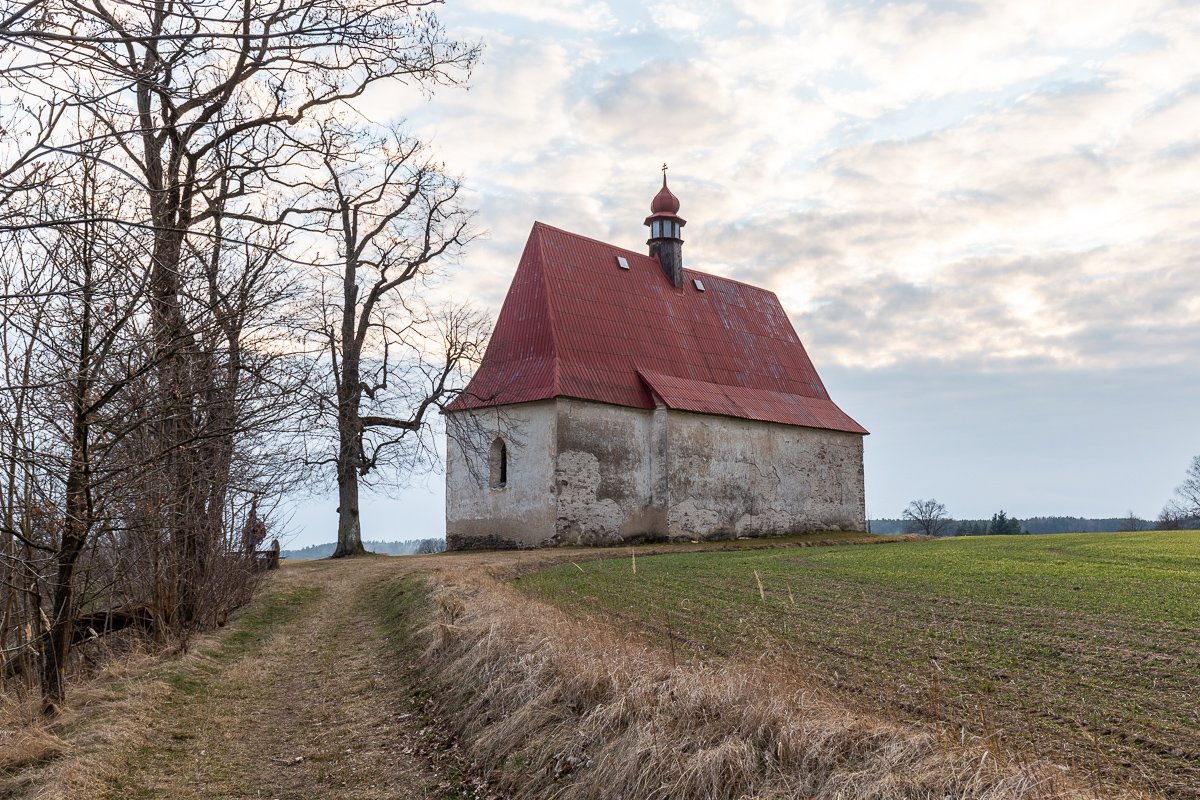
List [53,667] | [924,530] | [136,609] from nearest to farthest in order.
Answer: [53,667] → [136,609] → [924,530]

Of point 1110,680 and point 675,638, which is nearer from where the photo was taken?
point 1110,680

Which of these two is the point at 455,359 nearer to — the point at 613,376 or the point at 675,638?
the point at 613,376

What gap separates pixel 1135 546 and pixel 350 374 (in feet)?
71.0

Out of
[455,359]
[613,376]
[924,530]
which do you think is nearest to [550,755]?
[455,359]

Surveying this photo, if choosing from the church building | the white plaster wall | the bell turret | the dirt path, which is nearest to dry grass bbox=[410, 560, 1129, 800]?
the dirt path

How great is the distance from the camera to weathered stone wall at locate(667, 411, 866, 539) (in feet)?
92.0

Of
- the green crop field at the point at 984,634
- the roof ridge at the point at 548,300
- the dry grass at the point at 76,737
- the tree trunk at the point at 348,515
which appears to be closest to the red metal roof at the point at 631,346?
the roof ridge at the point at 548,300

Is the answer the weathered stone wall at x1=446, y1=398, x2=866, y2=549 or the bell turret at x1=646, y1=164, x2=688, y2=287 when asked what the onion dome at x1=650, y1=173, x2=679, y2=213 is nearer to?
the bell turret at x1=646, y1=164, x2=688, y2=287

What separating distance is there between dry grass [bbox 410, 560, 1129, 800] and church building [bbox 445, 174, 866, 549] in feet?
59.1

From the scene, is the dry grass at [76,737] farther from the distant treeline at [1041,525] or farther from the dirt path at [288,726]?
the distant treeline at [1041,525]

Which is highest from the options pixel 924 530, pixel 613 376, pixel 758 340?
pixel 758 340

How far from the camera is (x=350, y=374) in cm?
2500

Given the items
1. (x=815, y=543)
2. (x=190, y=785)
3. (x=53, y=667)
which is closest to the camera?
(x=190, y=785)

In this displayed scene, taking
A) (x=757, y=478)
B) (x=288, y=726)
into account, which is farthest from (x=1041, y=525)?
A: (x=288, y=726)
